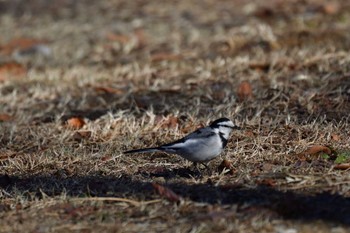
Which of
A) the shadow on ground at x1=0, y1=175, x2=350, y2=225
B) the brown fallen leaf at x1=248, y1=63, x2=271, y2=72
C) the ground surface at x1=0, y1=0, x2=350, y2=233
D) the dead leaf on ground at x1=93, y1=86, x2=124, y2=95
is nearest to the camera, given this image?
the shadow on ground at x1=0, y1=175, x2=350, y2=225

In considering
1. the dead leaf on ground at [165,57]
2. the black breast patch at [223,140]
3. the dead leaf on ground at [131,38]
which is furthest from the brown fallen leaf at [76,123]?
the dead leaf on ground at [131,38]

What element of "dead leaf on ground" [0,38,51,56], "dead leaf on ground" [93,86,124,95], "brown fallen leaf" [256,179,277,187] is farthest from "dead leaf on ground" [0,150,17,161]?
"dead leaf on ground" [0,38,51,56]

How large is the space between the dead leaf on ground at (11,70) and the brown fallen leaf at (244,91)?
10.7ft

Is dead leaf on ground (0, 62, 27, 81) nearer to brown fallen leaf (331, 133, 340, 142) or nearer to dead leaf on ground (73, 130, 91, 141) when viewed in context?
dead leaf on ground (73, 130, 91, 141)

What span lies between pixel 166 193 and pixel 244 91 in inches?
124

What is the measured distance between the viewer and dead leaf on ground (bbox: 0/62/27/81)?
10480 mm

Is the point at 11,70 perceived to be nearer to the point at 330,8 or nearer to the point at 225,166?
the point at 330,8

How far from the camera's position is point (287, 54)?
9.98 m

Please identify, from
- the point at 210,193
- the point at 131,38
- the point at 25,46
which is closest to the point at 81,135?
the point at 210,193

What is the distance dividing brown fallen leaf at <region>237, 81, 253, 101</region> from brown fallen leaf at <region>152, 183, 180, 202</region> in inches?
115

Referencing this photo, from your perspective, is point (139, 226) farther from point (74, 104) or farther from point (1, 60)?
point (1, 60)

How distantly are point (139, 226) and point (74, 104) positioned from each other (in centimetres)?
407

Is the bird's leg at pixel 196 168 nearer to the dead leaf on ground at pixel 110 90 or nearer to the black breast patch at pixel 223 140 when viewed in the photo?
the black breast patch at pixel 223 140

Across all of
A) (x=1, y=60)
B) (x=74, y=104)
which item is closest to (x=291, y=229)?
(x=74, y=104)
